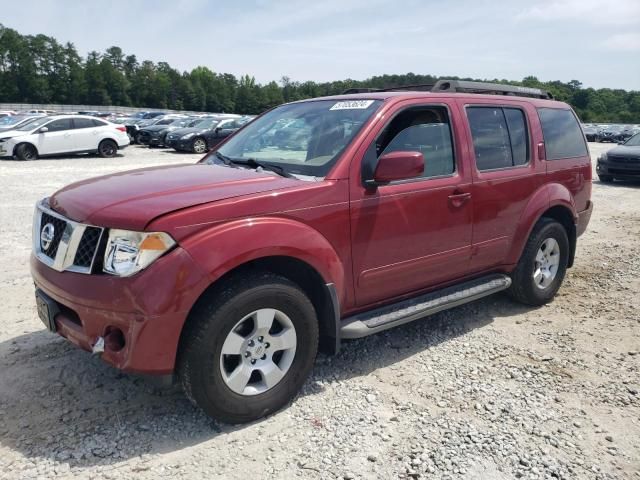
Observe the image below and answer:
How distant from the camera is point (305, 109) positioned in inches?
165

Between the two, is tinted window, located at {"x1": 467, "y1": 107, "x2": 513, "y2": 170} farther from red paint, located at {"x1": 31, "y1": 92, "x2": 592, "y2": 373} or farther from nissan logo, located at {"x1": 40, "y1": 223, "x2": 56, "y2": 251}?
nissan logo, located at {"x1": 40, "y1": 223, "x2": 56, "y2": 251}

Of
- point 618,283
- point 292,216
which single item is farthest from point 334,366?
point 618,283

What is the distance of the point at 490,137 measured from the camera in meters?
4.43

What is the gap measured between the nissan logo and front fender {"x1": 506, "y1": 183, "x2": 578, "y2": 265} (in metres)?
3.58

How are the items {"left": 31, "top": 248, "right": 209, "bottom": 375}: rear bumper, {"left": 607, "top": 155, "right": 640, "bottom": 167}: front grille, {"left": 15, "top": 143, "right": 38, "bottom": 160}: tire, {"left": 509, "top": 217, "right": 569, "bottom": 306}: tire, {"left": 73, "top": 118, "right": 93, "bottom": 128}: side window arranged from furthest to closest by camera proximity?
{"left": 73, "top": 118, "right": 93, "bottom": 128}: side window → {"left": 15, "top": 143, "right": 38, "bottom": 160}: tire → {"left": 607, "top": 155, "right": 640, "bottom": 167}: front grille → {"left": 509, "top": 217, "right": 569, "bottom": 306}: tire → {"left": 31, "top": 248, "right": 209, "bottom": 375}: rear bumper

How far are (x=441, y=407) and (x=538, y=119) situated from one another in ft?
9.79

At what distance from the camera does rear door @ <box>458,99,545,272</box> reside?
13.9 ft

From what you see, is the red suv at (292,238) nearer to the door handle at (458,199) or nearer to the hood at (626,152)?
the door handle at (458,199)

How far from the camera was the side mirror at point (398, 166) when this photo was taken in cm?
330

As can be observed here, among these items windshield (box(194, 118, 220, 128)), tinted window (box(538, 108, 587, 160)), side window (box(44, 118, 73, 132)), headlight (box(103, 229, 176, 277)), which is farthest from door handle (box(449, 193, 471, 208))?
windshield (box(194, 118, 220, 128))

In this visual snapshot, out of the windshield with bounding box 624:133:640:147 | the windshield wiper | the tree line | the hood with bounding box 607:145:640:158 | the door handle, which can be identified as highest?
the tree line

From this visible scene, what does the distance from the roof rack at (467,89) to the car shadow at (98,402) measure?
2.09 m

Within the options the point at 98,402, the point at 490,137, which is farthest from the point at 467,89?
the point at 98,402

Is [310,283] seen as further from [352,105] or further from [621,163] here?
[621,163]
